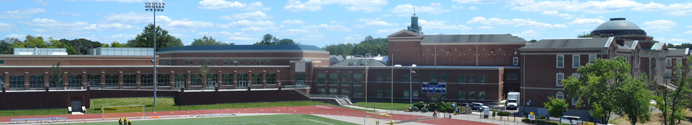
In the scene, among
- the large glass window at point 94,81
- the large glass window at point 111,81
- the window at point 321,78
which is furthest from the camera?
the window at point 321,78

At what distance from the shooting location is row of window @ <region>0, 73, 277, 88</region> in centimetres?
8312

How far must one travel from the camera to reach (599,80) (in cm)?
6188

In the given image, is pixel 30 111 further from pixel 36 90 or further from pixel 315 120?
pixel 315 120

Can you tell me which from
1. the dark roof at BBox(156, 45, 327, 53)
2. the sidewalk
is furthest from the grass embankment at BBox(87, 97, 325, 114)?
the dark roof at BBox(156, 45, 327, 53)

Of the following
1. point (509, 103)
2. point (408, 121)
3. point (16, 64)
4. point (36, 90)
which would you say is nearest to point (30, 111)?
point (36, 90)

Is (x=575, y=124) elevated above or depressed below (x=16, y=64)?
below

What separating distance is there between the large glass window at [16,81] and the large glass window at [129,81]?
42.3 feet

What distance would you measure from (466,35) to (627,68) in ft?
127

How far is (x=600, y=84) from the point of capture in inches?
2457

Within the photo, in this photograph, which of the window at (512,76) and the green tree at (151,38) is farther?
the green tree at (151,38)

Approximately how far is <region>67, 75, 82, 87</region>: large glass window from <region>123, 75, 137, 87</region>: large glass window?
5839 mm

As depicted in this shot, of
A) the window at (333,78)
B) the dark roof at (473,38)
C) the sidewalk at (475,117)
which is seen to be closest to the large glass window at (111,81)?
the window at (333,78)

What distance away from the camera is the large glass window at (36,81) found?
8312 cm

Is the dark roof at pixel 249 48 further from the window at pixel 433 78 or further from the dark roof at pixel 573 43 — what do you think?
the dark roof at pixel 573 43
